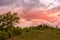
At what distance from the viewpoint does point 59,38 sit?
1809cm

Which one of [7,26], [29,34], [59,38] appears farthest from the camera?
[7,26]

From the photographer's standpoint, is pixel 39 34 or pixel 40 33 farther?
pixel 40 33

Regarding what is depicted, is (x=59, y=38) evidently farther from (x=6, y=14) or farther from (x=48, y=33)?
(x=6, y=14)

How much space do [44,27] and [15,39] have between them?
505cm

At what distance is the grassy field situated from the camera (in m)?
18.4

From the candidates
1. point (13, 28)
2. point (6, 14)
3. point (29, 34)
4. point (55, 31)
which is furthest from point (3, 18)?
point (55, 31)

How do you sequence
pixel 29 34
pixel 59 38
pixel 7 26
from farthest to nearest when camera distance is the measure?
pixel 7 26, pixel 29 34, pixel 59 38

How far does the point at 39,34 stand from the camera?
1967 centimetres

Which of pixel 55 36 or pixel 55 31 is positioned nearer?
pixel 55 36

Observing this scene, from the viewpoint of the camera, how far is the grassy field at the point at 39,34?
18.4 metres

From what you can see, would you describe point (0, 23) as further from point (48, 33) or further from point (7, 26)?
point (48, 33)

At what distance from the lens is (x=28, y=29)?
21516 millimetres

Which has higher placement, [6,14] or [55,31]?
[6,14]

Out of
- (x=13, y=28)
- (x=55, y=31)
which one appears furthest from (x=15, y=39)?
(x=55, y=31)
